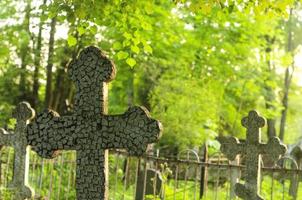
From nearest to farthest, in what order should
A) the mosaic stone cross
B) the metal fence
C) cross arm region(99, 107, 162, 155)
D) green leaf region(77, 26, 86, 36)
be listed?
cross arm region(99, 107, 162, 155) < the mosaic stone cross < green leaf region(77, 26, 86, 36) < the metal fence

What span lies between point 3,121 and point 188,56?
6.06 meters

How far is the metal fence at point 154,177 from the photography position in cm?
679

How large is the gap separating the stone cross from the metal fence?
0.84m

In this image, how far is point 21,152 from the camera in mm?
6426

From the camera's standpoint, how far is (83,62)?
4738mm

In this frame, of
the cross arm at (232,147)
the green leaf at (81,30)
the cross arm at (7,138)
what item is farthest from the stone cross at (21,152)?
the cross arm at (232,147)

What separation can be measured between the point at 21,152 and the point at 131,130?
238cm

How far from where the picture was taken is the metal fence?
679 centimetres

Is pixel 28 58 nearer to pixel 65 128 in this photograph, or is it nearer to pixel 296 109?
pixel 65 128

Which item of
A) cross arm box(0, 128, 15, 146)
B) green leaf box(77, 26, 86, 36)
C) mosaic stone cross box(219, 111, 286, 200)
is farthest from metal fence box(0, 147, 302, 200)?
green leaf box(77, 26, 86, 36)

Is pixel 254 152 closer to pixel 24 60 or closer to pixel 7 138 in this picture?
pixel 7 138

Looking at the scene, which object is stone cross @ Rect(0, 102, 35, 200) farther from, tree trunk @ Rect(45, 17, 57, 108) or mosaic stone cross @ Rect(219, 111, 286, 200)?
tree trunk @ Rect(45, 17, 57, 108)

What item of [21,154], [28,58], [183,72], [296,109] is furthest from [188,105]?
[296,109]

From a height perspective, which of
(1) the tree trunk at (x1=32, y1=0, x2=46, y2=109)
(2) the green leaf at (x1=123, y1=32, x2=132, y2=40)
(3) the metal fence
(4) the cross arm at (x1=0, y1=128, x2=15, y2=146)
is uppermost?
(1) the tree trunk at (x1=32, y1=0, x2=46, y2=109)
